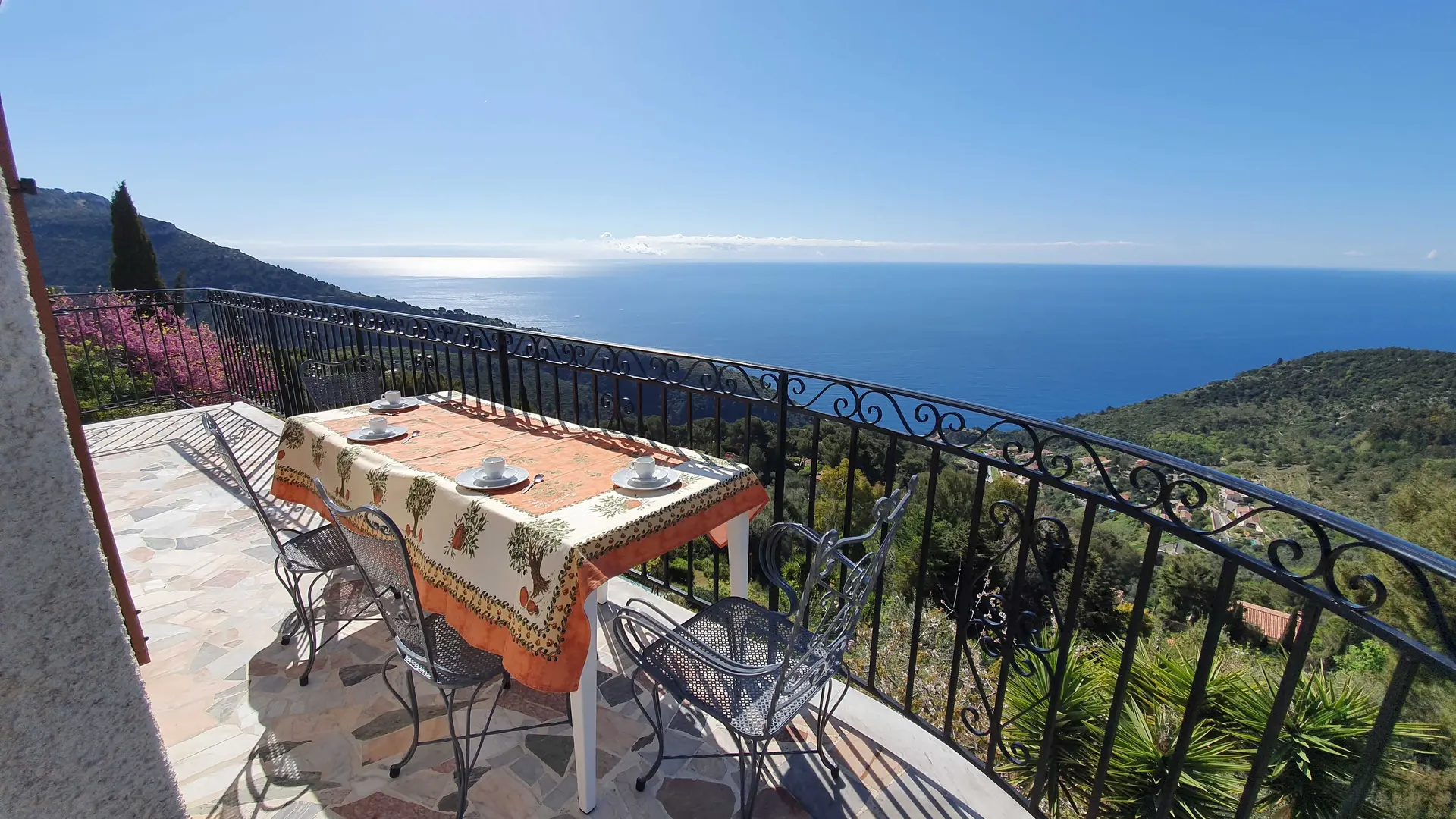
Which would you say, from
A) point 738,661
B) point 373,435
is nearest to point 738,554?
point 738,661

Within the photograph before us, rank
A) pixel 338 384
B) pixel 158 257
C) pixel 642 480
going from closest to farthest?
pixel 642 480 < pixel 338 384 < pixel 158 257

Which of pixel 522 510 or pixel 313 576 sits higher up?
pixel 522 510

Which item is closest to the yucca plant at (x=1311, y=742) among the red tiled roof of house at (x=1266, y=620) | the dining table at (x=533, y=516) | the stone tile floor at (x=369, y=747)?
the stone tile floor at (x=369, y=747)

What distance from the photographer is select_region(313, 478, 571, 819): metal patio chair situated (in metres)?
1.63

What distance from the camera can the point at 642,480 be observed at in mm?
2002

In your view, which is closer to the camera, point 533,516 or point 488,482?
point 533,516

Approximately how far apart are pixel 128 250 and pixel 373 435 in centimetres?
1952

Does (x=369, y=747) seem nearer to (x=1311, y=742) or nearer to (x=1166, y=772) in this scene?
(x=1166, y=772)

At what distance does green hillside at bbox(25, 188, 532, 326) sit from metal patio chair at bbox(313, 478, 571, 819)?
25.5 m

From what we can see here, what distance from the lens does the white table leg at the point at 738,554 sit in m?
2.32

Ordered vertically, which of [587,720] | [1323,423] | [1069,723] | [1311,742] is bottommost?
[1323,423]

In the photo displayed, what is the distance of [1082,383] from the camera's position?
7812cm

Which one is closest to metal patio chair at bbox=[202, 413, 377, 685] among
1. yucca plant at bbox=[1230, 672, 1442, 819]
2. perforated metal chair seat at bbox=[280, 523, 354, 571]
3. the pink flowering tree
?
perforated metal chair seat at bbox=[280, 523, 354, 571]

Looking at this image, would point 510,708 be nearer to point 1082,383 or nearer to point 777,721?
point 777,721
